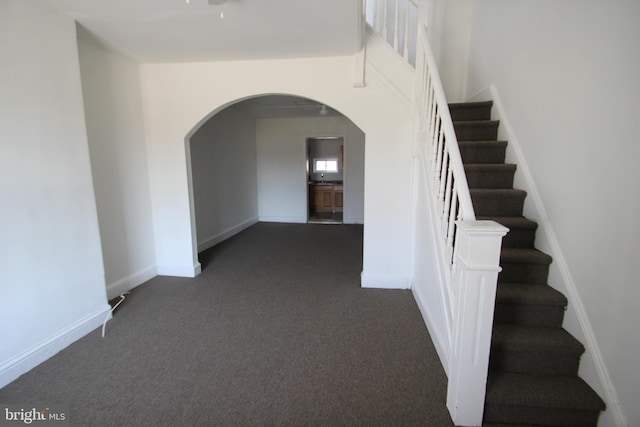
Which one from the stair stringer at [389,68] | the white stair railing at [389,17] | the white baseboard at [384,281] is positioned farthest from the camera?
the white stair railing at [389,17]

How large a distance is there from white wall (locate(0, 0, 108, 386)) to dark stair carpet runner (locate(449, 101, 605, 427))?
2964 millimetres

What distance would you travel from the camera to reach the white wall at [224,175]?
4473 millimetres

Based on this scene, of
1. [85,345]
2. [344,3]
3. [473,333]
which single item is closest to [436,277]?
[473,333]

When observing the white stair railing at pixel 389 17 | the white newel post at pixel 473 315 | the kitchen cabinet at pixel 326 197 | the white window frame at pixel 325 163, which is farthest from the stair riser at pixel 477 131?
the white window frame at pixel 325 163

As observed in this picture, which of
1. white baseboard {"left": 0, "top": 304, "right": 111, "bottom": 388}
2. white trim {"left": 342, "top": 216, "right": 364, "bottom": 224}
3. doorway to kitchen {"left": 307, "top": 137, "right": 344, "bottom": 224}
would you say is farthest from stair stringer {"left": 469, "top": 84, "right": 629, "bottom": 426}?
doorway to kitchen {"left": 307, "top": 137, "right": 344, "bottom": 224}

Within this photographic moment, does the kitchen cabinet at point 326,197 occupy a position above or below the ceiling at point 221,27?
below

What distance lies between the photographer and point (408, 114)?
2.86 metres

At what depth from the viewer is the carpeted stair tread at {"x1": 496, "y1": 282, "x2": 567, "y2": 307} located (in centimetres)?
171

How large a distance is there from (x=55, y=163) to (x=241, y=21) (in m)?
1.75

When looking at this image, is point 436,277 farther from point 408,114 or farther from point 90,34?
point 90,34

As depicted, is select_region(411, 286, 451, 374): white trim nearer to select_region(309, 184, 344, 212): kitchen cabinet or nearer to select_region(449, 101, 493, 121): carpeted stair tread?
select_region(449, 101, 493, 121): carpeted stair tread

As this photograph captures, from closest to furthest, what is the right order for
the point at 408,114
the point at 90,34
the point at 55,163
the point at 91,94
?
the point at 55,163, the point at 90,34, the point at 91,94, the point at 408,114

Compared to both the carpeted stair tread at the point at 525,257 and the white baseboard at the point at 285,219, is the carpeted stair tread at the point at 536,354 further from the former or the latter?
the white baseboard at the point at 285,219

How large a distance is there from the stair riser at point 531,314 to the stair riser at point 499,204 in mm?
769
